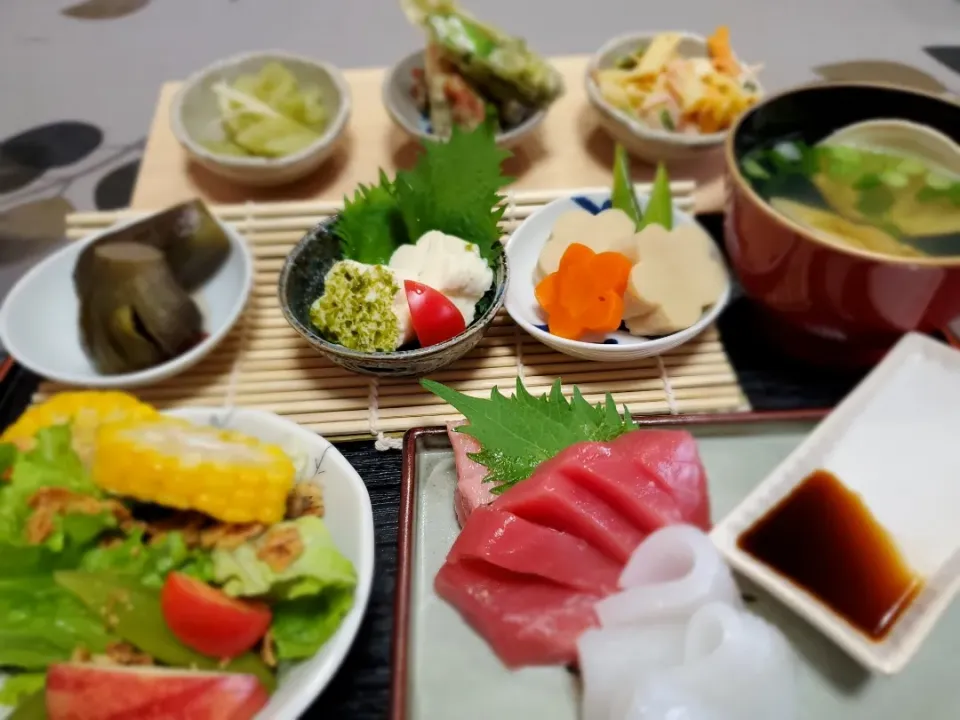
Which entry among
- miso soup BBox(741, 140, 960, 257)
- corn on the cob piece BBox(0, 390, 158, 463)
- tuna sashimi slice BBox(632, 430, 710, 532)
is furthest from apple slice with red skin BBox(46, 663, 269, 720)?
miso soup BBox(741, 140, 960, 257)

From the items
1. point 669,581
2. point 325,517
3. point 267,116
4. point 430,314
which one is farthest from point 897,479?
point 267,116

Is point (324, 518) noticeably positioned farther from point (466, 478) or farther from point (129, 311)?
point (129, 311)

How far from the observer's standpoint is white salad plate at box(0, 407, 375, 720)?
888 millimetres

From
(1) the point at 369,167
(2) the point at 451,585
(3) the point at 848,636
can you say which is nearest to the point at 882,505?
(3) the point at 848,636

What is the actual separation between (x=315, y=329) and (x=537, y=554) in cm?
63

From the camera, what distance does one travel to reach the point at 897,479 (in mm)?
1160

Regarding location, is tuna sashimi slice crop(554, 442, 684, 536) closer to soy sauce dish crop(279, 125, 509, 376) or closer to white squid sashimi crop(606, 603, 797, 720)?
white squid sashimi crop(606, 603, 797, 720)

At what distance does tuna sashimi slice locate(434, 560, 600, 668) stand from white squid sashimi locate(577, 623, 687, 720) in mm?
30

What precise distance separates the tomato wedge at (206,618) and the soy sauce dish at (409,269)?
472 mm

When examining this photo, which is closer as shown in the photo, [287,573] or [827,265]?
[287,573]

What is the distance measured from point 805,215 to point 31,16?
277 cm

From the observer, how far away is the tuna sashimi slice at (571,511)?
1016 millimetres

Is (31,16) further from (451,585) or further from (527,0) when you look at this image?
(451,585)

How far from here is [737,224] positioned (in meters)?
1.34
